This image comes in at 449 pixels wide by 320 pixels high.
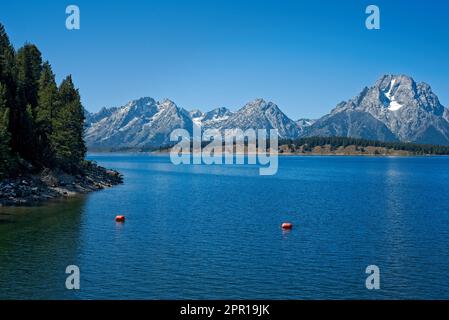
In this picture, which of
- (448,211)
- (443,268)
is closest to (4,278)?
(443,268)

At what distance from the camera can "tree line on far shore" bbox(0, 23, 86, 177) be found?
10019 centimetres

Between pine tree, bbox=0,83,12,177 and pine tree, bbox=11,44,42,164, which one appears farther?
pine tree, bbox=11,44,42,164

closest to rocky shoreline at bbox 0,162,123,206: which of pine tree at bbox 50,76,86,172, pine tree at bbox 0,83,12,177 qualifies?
pine tree at bbox 0,83,12,177

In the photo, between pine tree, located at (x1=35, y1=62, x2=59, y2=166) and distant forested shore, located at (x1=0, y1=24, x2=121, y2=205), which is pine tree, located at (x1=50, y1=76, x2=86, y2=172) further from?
pine tree, located at (x1=35, y1=62, x2=59, y2=166)

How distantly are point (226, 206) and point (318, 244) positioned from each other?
38.8m

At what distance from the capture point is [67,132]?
117250mm

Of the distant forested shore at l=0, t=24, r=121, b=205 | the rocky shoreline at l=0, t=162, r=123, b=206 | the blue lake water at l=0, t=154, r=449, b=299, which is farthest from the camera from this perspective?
the distant forested shore at l=0, t=24, r=121, b=205

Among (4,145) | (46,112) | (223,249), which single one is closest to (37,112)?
(46,112)

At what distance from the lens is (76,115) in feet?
414

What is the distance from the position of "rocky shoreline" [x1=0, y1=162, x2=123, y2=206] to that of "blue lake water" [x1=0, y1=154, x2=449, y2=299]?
5090mm

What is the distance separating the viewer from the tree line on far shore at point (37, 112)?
329ft

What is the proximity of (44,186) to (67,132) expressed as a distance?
21.8m

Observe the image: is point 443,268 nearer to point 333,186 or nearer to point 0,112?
point 0,112

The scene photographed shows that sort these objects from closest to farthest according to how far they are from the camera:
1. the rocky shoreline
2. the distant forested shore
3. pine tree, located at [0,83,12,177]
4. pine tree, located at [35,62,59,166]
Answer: pine tree, located at [0,83,12,177], the rocky shoreline, the distant forested shore, pine tree, located at [35,62,59,166]
